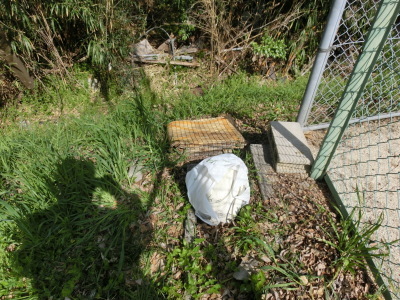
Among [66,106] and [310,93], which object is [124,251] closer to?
[310,93]

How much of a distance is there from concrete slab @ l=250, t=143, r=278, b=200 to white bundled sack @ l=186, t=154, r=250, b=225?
255 millimetres

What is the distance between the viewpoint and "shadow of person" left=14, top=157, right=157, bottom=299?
170 cm

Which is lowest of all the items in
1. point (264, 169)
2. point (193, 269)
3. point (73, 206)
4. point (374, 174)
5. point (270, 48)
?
point (73, 206)

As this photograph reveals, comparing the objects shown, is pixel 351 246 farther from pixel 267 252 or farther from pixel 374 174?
pixel 374 174

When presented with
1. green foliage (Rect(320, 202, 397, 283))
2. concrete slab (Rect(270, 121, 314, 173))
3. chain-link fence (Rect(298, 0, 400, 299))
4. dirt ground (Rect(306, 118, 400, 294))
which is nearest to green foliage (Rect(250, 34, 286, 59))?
chain-link fence (Rect(298, 0, 400, 299))

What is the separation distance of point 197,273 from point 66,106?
3464 millimetres

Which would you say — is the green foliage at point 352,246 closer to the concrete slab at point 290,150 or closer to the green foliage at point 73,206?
the concrete slab at point 290,150

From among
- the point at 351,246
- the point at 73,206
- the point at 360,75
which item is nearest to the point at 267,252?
the point at 351,246

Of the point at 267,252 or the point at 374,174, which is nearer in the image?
the point at 267,252

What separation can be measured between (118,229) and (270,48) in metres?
3.97

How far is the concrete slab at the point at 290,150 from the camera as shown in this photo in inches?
82.7

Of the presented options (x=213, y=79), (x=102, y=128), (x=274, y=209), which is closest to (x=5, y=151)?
(x=102, y=128)

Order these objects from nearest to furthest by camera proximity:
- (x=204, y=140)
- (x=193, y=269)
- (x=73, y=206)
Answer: (x=193, y=269) < (x=73, y=206) < (x=204, y=140)

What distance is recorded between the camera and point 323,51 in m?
2.07
